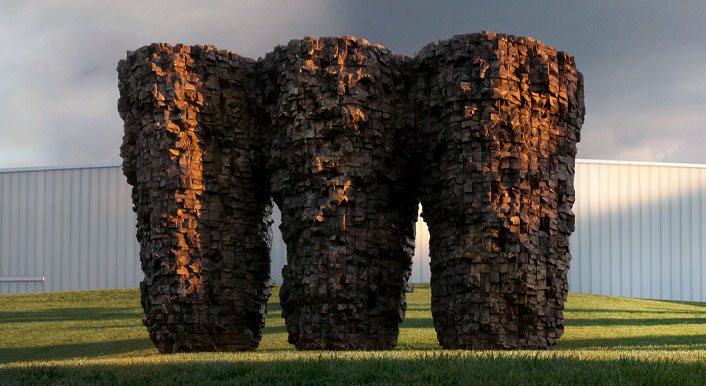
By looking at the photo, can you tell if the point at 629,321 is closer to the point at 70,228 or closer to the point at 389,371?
the point at 389,371

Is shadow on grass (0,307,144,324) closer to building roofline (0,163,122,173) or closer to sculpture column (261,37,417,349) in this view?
building roofline (0,163,122,173)

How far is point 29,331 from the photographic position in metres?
20.5

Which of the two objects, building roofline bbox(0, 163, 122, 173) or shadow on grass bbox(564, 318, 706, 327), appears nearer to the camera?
shadow on grass bbox(564, 318, 706, 327)

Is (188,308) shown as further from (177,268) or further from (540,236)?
(540,236)

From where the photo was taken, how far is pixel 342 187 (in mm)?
12359

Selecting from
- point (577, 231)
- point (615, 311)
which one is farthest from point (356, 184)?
point (577, 231)

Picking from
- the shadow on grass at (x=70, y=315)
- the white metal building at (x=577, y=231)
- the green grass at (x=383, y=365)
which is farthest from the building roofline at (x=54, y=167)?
the green grass at (x=383, y=365)

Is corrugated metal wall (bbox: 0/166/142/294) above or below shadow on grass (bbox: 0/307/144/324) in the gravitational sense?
above

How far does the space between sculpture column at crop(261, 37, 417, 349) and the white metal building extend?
14220 millimetres

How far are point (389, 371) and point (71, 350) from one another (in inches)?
438

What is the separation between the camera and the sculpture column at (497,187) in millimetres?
11984

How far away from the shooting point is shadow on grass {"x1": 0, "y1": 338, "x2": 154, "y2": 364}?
16.2m

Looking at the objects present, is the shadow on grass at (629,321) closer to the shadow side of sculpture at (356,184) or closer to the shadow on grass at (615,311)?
the shadow on grass at (615,311)

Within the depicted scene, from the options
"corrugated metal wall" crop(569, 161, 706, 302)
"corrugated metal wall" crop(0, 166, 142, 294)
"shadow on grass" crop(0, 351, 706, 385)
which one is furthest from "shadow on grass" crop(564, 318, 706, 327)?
"corrugated metal wall" crop(0, 166, 142, 294)
